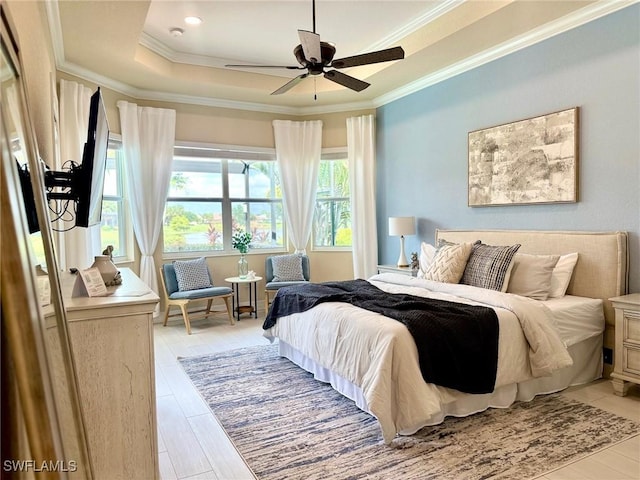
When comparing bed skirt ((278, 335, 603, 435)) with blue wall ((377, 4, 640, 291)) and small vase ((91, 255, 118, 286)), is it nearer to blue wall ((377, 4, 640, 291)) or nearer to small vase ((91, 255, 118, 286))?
blue wall ((377, 4, 640, 291))

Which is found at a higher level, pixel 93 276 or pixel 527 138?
pixel 527 138

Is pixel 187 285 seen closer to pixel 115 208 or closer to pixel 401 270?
pixel 115 208

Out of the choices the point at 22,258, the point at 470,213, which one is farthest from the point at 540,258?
the point at 22,258

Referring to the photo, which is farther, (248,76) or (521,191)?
(248,76)

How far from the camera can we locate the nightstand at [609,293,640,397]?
9.48 feet

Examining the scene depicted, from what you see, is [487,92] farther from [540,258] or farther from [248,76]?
[248,76]

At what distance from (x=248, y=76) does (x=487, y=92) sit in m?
2.89

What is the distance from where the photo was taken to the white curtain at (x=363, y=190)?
19.5 ft

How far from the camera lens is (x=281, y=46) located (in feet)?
15.4

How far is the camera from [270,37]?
4.43 meters

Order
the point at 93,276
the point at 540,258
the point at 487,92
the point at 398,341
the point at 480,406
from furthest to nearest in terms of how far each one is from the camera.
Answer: the point at 487,92, the point at 540,258, the point at 480,406, the point at 398,341, the point at 93,276

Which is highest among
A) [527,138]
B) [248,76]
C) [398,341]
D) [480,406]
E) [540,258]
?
[248,76]

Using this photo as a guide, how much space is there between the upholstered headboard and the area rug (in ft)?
3.15

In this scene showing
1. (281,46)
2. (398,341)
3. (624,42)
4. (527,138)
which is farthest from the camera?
(281,46)
